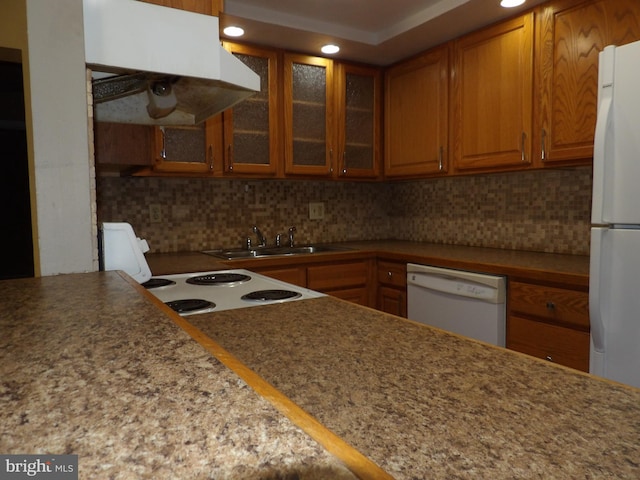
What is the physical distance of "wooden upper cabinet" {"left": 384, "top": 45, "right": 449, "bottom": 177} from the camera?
2838 mm

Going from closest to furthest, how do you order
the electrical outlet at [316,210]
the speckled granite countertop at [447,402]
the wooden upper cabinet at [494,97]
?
1. the speckled granite countertop at [447,402]
2. the wooden upper cabinet at [494,97]
3. the electrical outlet at [316,210]

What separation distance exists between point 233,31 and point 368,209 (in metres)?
1.73

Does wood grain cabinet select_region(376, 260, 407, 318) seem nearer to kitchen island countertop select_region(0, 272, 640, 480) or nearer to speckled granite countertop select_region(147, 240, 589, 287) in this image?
speckled granite countertop select_region(147, 240, 589, 287)

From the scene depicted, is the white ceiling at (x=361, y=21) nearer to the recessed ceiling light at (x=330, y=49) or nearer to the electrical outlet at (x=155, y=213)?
the recessed ceiling light at (x=330, y=49)

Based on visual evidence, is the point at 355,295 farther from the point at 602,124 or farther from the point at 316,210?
the point at 602,124

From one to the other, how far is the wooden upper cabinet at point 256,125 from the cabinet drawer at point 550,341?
1.72 m

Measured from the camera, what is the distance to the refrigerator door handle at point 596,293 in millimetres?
1616

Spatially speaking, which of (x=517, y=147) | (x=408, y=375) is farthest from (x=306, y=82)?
(x=408, y=375)

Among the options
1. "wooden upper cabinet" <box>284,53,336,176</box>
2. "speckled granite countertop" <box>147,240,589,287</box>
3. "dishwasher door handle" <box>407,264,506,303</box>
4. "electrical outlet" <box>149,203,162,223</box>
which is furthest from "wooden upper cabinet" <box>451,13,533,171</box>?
"electrical outlet" <box>149,203,162,223</box>

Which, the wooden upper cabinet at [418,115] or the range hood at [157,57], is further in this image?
the wooden upper cabinet at [418,115]

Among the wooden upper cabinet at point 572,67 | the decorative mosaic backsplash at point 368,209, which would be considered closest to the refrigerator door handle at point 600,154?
the wooden upper cabinet at point 572,67

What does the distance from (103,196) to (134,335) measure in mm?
2426

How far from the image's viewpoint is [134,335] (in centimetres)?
53

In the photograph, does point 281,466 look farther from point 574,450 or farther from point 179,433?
point 574,450
